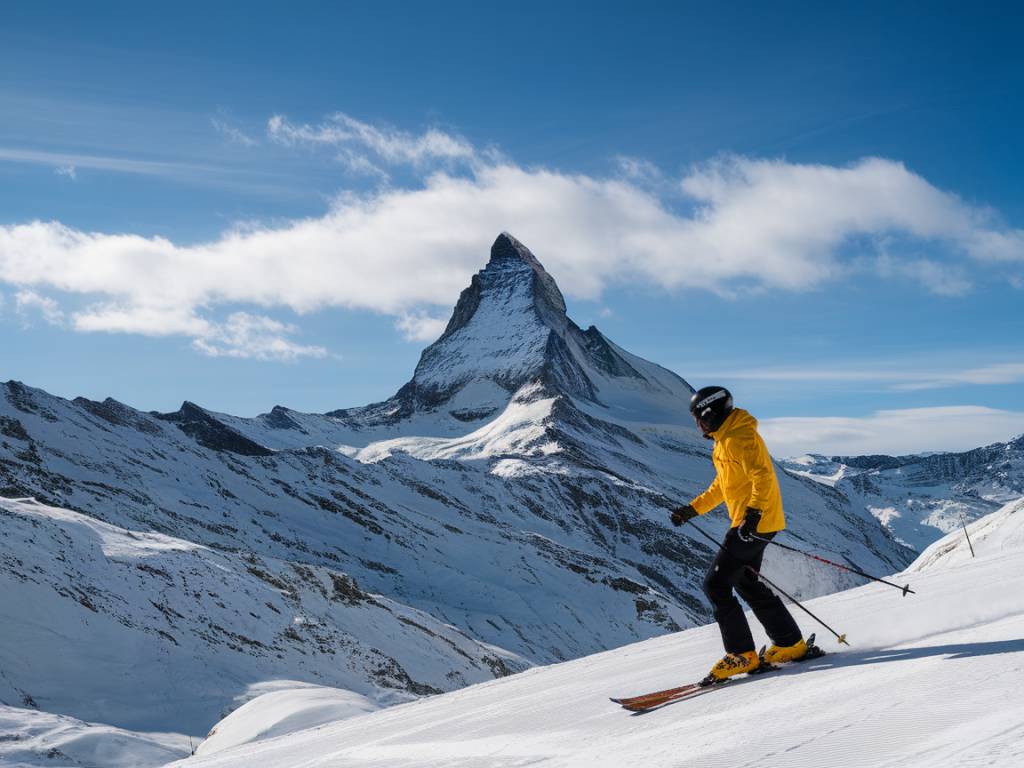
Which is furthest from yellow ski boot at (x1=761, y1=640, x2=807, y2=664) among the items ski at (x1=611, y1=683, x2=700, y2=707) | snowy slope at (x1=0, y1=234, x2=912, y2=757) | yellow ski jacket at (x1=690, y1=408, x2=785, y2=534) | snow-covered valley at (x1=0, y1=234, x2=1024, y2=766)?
snowy slope at (x1=0, y1=234, x2=912, y2=757)

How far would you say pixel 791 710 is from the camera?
18.0ft

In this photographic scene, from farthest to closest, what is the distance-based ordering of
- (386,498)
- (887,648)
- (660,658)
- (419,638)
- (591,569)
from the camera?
(386,498)
(591,569)
(419,638)
(660,658)
(887,648)

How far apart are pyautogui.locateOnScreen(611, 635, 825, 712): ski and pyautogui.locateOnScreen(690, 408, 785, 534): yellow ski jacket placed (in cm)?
118

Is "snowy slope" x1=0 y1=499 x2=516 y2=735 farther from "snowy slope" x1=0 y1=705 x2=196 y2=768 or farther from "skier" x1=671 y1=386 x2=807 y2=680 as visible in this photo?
"skier" x1=671 y1=386 x2=807 y2=680

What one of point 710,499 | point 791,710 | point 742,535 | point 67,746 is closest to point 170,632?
point 67,746

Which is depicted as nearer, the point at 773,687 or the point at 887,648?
the point at 773,687

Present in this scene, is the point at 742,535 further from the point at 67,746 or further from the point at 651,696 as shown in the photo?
the point at 67,746

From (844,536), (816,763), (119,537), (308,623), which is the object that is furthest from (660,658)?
(844,536)

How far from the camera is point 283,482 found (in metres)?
89.3

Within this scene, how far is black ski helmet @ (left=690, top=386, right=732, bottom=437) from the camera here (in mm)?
7551

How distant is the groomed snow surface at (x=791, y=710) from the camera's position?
4426mm

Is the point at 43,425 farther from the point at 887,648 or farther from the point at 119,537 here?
the point at 887,648

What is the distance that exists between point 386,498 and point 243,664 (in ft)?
214

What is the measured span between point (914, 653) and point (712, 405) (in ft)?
8.26
